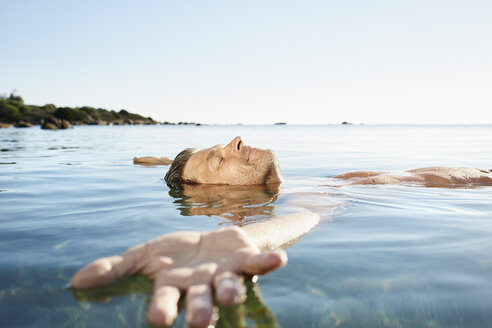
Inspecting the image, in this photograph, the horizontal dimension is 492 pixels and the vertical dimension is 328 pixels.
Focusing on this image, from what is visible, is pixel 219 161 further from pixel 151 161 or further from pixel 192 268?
pixel 151 161

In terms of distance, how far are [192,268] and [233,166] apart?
3818 millimetres

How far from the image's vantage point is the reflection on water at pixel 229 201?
4059 millimetres

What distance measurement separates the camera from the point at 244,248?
1.90 metres

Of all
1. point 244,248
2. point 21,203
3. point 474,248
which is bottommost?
point 21,203

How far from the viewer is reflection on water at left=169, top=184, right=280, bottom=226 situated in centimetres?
406

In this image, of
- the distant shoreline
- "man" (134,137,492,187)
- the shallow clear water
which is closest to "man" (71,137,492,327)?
the shallow clear water

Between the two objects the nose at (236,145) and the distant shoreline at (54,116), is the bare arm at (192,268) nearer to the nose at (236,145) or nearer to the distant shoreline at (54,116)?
the nose at (236,145)

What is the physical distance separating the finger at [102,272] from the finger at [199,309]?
583 millimetres

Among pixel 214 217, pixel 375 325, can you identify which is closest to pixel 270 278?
pixel 375 325

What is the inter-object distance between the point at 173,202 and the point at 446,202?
3.59m

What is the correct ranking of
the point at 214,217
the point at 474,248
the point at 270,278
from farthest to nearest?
the point at 214,217, the point at 474,248, the point at 270,278

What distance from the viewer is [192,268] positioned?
185cm

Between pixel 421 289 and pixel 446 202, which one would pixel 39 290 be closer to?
pixel 421 289

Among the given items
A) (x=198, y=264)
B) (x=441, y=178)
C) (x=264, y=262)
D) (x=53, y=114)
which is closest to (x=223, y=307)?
(x=198, y=264)
